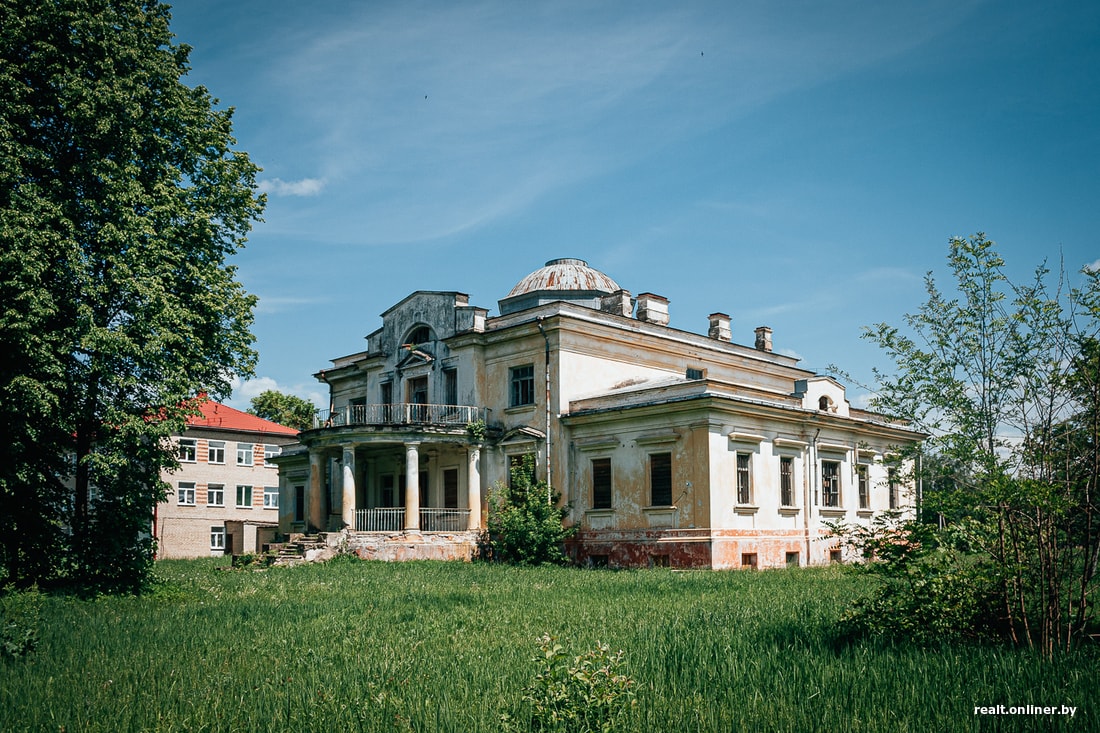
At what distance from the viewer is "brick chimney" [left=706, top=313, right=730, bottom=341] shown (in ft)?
118

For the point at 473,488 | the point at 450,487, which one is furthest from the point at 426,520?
the point at 473,488

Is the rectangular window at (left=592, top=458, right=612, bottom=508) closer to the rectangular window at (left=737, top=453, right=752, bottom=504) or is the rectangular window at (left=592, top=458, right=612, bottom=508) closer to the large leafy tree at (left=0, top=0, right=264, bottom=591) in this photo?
the rectangular window at (left=737, top=453, right=752, bottom=504)

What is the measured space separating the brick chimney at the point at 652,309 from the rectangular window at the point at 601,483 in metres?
7.23

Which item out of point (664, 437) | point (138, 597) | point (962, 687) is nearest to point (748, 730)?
point (962, 687)

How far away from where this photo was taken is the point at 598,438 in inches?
1102

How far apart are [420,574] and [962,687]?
16.4 m

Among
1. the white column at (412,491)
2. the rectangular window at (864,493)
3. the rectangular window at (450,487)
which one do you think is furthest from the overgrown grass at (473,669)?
the rectangular window at (864,493)

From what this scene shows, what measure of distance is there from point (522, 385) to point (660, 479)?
20.9 ft

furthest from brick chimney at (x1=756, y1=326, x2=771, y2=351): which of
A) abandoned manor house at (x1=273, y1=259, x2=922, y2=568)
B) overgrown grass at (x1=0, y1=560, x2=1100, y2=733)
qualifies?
overgrown grass at (x1=0, y1=560, x2=1100, y2=733)

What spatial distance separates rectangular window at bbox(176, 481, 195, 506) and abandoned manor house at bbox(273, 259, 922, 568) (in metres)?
15.4

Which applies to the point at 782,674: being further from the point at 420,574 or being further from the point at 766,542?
the point at 766,542

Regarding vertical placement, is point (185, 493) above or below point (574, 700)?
above

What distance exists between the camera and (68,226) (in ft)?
53.2

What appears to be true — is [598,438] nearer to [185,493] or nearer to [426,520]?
[426,520]
